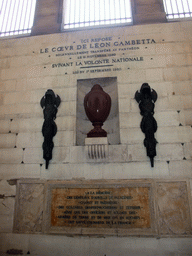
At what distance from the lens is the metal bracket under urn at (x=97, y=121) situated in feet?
14.2

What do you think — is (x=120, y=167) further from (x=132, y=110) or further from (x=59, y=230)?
(x=59, y=230)

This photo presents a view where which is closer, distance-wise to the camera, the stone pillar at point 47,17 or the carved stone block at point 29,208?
the carved stone block at point 29,208

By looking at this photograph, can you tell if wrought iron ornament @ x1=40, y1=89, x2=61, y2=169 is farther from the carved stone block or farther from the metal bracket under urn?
the metal bracket under urn

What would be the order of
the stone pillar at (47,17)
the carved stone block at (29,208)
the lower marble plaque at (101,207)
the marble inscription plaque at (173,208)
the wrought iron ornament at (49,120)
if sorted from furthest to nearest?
1. the stone pillar at (47,17)
2. the wrought iron ornament at (49,120)
3. the carved stone block at (29,208)
4. the lower marble plaque at (101,207)
5. the marble inscription plaque at (173,208)

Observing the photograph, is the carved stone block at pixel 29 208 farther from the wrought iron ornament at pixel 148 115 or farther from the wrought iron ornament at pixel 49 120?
the wrought iron ornament at pixel 148 115

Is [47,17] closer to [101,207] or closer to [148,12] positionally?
[148,12]

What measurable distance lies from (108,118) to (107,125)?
8.3 inches

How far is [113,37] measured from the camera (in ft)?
18.1

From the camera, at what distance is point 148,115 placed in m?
4.58

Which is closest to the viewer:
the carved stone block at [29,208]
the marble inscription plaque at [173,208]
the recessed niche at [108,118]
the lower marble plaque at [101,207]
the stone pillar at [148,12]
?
the marble inscription plaque at [173,208]

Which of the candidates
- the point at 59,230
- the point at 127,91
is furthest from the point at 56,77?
the point at 59,230

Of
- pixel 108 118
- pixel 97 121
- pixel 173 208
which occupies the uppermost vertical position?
pixel 108 118

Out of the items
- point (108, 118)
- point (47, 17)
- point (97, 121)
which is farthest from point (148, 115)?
point (47, 17)

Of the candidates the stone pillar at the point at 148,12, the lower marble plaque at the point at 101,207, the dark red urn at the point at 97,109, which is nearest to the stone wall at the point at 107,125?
the lower marble plaque at the point at 101,207
